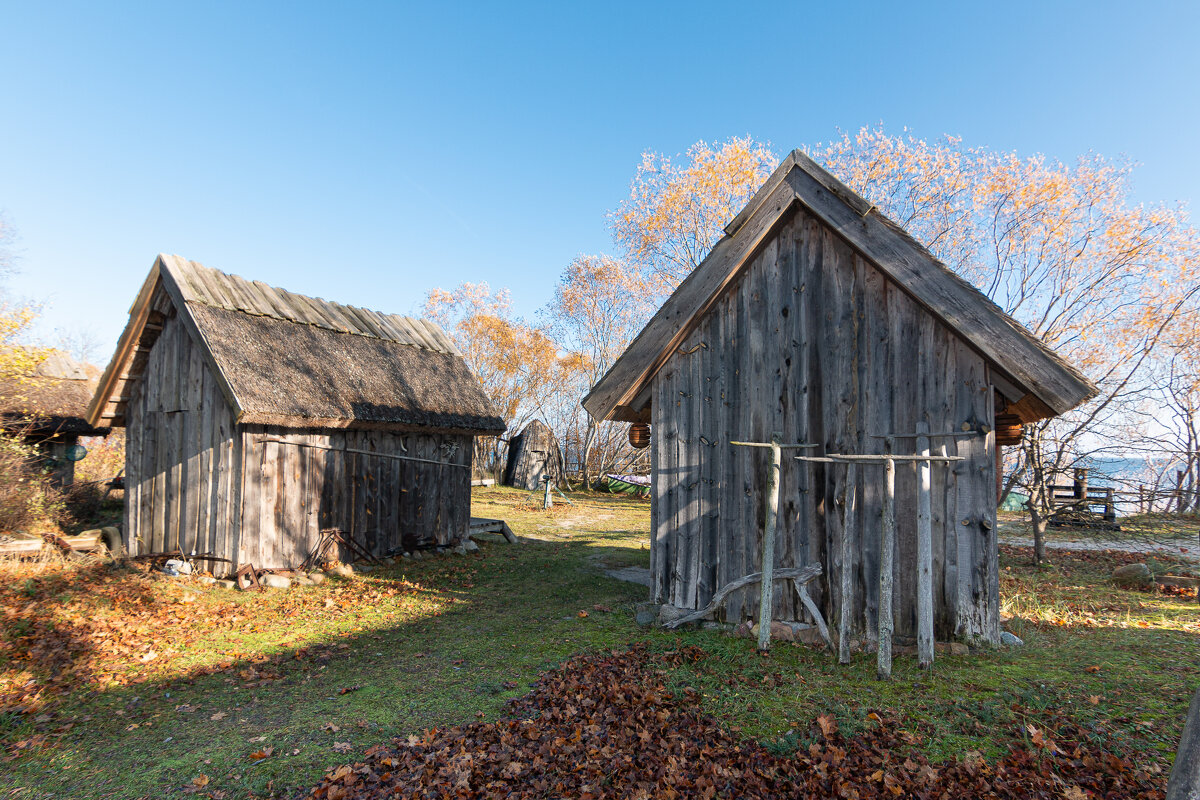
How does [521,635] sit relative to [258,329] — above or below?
below

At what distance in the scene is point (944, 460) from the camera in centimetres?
560

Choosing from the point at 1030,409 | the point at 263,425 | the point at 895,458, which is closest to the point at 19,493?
the point at 263,425

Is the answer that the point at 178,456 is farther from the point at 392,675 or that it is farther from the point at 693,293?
the point at 693,293

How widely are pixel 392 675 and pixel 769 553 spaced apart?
4.19m

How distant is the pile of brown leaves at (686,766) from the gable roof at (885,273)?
301cm

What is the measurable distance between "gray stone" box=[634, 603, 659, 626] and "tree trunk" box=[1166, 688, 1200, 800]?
541 cm

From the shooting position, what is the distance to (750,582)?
658 cm

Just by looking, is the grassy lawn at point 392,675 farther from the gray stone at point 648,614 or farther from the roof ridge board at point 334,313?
the roof ridge board at point 334,313

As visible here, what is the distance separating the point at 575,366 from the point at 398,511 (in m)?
22.6

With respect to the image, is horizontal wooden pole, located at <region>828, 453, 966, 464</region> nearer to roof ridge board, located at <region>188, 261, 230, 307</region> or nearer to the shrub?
roof ridge board, located at <region>188, 261, 230, 307</region>

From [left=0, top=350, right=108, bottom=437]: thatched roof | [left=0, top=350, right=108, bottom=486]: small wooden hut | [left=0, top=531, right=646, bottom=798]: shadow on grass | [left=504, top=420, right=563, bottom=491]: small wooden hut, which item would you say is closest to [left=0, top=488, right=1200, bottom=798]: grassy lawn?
[left=0, top=531, right=646, bottom=798]: shadow on grass

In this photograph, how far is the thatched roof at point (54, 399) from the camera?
41.4ft

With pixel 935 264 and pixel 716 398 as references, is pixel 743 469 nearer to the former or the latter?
pixel 716 398

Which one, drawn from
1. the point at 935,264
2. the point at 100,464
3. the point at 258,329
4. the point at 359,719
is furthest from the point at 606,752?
the point at 100,464
